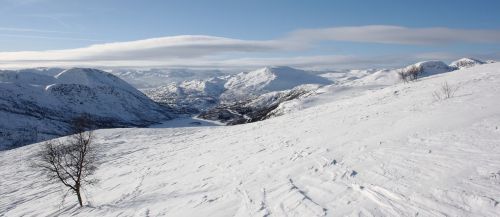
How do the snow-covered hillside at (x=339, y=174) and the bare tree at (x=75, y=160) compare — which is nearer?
the snow-covered hillside at (x=339, y=174)

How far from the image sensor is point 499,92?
2638cm

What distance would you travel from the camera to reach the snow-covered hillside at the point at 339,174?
1258 cm

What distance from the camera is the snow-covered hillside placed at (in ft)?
41.3

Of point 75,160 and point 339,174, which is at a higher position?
point 339,174

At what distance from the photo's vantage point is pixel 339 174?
A: 16.3 m

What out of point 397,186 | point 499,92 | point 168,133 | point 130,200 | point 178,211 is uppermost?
point 499,92

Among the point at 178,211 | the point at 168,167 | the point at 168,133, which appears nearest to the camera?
the point at 178,211

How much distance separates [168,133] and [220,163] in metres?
41.7

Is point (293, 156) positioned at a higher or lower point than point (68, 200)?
higher

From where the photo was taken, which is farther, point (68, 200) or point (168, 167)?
point (168, 167)

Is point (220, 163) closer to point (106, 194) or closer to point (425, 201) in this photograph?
point (106, 194)

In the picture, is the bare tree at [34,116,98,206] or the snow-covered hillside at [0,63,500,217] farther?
the bare tree at [34,116,98,206]

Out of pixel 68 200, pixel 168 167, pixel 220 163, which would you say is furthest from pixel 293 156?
pixel 68 200

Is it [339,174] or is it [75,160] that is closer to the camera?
[339,174]
